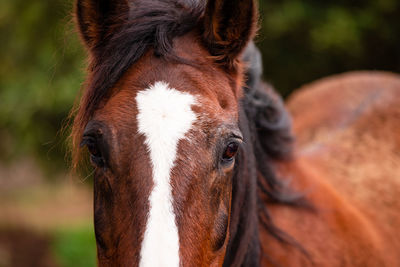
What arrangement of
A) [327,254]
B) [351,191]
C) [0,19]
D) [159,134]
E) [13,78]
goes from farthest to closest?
[0,19]
[13,78]
[351,191]
[327,254]
[159,134]

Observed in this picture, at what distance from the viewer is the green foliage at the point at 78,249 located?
788 centimetres

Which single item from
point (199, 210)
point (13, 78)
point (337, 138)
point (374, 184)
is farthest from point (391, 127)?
point (13, 78)

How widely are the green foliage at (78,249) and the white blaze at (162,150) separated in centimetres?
637

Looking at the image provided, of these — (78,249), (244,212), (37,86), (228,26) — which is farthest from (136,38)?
(78,249)

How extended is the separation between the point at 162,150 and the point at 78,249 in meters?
6.76

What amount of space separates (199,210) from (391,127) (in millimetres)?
2633

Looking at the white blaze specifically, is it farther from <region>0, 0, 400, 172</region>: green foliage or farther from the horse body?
<region>0, 0, 400, 172</region>: green foliage

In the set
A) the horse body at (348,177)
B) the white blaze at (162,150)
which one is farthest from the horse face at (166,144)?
the horse body at (348,177)

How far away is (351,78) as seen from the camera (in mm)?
4934

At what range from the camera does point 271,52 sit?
6758mm

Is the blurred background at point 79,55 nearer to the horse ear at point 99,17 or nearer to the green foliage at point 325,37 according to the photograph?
the green foliage at point 325,37

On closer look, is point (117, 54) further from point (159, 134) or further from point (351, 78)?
point (351, 78)

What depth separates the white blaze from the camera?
160 centimetres

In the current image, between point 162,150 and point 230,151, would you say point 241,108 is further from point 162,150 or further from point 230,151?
point 162,150
